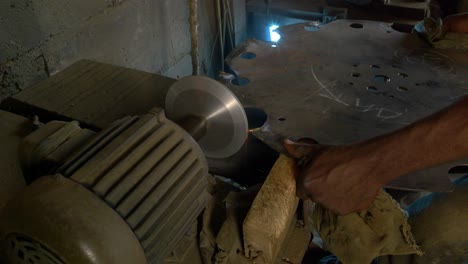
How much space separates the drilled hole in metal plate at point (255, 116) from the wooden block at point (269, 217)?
45 cm

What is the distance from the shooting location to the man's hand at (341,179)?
3.38 feet

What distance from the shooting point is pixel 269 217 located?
938 mm

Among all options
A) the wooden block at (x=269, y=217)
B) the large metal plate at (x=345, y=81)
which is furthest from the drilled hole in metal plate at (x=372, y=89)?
the wooden block at (x=269, y=217)

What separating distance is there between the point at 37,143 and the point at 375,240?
3.00 ft

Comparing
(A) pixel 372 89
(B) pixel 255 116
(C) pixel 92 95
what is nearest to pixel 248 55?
(B) pixel 255 116

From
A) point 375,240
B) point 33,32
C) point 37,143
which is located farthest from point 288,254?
point 33,32

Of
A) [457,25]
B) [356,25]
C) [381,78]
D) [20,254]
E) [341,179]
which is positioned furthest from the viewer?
[356,25]

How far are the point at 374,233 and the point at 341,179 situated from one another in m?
0.22

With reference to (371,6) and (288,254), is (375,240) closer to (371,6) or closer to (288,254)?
(288,254)

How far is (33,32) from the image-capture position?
138 cm

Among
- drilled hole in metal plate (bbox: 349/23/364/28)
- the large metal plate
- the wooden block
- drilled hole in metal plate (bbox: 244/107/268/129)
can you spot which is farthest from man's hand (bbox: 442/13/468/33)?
the wooden block

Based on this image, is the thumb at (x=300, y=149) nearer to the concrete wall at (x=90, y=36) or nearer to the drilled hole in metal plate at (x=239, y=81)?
the drilled hole in metal plate at (x=239, y=81)

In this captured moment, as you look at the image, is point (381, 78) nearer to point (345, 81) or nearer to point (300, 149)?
point (345, 81)

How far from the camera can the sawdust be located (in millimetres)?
1110
